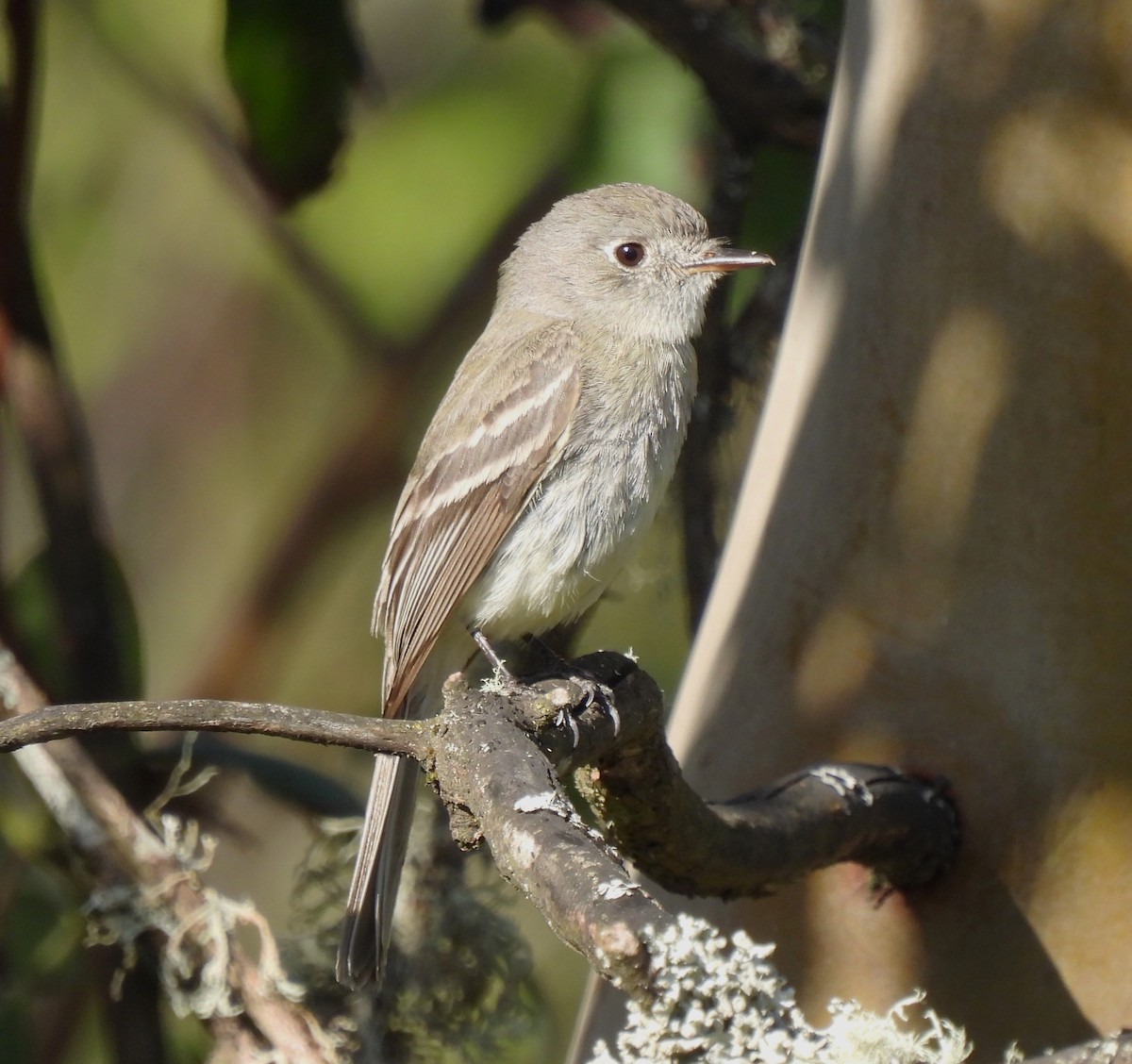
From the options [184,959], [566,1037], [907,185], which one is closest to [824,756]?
[907,185]

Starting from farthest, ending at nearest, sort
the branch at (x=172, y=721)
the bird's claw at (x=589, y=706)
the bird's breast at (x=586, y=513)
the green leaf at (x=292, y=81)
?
the green leaf at (x=292, y=81), the bird's breast at (x=586, y=513), the bird's claw at (x=589, y=706), the branch at (x=172, y=721)

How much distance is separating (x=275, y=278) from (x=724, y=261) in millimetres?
2797

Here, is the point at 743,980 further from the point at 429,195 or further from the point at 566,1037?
the point at 566,1037

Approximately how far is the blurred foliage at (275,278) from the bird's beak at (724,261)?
626mm

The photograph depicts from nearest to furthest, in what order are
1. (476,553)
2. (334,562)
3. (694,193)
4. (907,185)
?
1. (907,185)
2. (476,553)
3. (694,193)
4. (334,562)

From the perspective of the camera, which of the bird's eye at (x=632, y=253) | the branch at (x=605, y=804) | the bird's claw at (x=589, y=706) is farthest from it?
the bird's eye at (x=632, y=253)

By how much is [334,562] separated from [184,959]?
8.25 feet

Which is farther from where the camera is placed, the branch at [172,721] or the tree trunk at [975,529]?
the tree trunk at [975,529]

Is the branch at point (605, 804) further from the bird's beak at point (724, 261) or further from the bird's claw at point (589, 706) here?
the bird's beak at point (724, 261)

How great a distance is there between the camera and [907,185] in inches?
96.3

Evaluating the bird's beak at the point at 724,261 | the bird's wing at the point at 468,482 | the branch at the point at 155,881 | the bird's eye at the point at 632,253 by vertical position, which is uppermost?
the bird's beak at the point at 724,261

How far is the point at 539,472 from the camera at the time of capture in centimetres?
270

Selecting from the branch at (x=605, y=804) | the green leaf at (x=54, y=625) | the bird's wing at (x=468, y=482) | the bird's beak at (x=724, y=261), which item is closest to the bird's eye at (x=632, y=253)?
the bird's beak at (x=724, y=261)

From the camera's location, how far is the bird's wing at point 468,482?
8.87 feet
